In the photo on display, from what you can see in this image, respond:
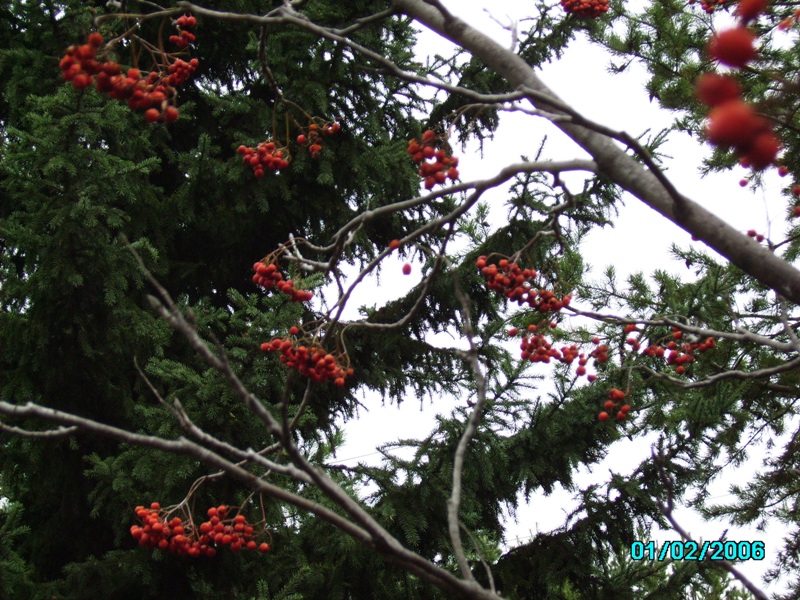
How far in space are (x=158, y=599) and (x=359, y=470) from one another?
1.32 meters

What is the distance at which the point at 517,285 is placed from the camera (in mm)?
2623

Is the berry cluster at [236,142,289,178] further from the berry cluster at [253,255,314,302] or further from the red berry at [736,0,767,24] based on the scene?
the red berry at [736,0,767,24]

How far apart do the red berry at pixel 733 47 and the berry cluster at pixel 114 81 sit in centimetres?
143

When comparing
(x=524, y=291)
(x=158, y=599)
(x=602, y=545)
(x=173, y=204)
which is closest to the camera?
(x=524, y=291)

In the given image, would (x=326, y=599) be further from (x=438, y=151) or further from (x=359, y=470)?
(x=438, y=151)

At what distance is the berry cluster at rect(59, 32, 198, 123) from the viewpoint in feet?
6.13

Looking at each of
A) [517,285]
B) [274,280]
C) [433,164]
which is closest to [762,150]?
[433,164]

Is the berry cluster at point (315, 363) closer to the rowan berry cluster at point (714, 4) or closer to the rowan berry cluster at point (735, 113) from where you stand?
the rowan berry cluster at point (735, 113)

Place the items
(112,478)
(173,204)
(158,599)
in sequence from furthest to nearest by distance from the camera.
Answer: (173,204)
(158,599)
(112,478)

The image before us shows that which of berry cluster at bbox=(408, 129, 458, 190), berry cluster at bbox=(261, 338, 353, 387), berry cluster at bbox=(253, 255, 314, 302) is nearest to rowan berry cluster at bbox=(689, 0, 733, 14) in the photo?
berry cluster at bbox=(408, 129, 458, 190)

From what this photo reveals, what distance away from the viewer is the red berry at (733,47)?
72 cm

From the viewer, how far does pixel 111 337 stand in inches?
169

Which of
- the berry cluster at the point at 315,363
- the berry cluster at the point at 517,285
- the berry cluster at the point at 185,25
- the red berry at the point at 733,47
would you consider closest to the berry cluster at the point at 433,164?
the berry cluster at the point at 517,285

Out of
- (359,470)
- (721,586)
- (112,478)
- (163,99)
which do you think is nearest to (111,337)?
(112,478)
